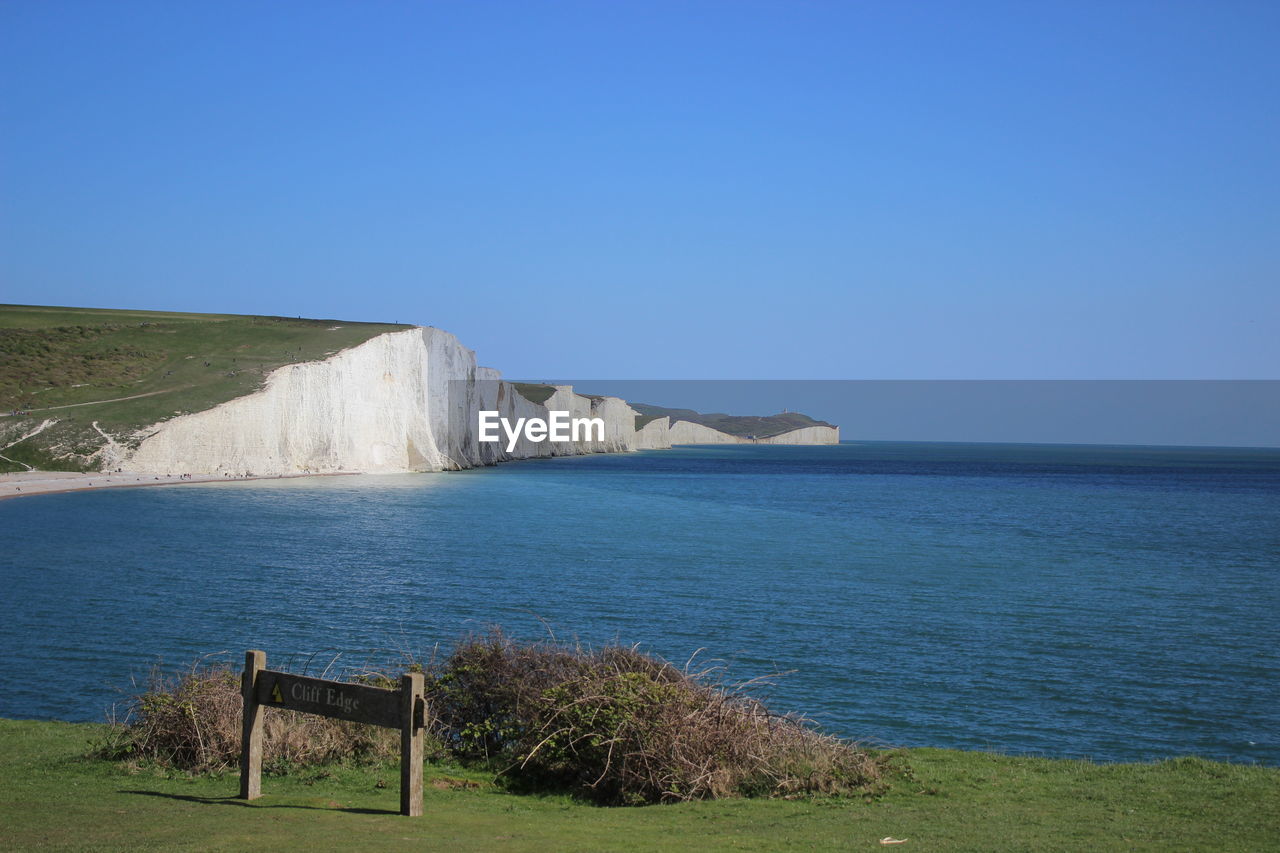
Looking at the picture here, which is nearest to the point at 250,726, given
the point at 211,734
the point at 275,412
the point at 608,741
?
the point at 211,734

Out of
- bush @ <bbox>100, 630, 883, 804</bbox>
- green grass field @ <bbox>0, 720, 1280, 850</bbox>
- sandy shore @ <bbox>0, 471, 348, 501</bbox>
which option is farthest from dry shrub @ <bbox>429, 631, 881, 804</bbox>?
sandy shore @ <bbox>0, 471, 348, 501</bbox>

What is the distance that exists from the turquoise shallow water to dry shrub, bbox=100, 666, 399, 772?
2.47 metres

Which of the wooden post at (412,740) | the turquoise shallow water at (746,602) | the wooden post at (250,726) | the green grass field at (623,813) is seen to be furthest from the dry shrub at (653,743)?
the turquoise shallow water at (746,602)

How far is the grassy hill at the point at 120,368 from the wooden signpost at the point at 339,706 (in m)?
57.0

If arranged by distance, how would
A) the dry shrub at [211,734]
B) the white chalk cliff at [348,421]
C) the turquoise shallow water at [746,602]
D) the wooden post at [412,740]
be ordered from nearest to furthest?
the wooden post at [412,740]
the dry shrub at [211,734]
the turquoise shallow water at [746,602]
the white chalk cliff at [348,421]

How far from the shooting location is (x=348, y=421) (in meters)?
75.8

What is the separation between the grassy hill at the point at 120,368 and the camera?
201 feet

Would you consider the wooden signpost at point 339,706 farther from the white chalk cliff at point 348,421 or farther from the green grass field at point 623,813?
the white chalk cliff at point 348,421

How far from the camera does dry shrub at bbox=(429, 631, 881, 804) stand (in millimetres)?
9766

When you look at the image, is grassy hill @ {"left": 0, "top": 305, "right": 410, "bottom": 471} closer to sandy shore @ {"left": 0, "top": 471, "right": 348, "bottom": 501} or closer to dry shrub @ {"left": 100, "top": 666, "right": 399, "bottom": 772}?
sandy shore @ {"left": 0, "top": 471, "right": 348, "bottom": 501}

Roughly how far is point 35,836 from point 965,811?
23.4 ft

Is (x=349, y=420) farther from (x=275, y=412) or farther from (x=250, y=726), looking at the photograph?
(x=250, y=726)

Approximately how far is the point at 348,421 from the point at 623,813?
70.0 meters

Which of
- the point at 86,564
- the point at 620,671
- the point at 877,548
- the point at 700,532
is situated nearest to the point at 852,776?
the point at 620,671
